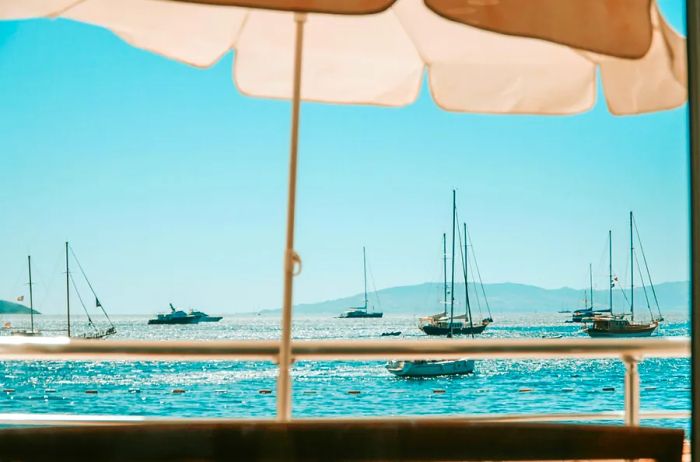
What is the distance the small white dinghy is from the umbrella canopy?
30.0 meters

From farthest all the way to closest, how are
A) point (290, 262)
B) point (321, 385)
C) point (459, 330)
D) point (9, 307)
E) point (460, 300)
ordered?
point (460, 300), point (321, 385), point (459, 330), point (9, 307), point (290, 262)

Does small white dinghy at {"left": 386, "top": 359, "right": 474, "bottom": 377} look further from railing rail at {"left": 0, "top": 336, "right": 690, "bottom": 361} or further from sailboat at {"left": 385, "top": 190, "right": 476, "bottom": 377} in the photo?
railing rail at {"left": 0, "top": 336, "right": 690, "bottom": 361}

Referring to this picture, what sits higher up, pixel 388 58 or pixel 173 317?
pixel 388 58

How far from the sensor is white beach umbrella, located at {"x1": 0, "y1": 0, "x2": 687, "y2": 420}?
2.16m

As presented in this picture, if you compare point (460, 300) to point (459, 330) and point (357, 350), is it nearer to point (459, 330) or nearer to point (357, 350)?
point (459, 330)

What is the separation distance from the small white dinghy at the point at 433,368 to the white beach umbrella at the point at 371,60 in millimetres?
30000

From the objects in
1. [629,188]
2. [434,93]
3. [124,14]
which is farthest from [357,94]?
[629,188]

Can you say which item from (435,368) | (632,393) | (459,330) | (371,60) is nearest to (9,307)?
(371,60)

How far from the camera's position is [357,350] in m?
2.14

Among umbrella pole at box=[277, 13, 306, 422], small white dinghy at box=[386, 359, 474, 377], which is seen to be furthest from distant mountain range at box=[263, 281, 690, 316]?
umbrella pole at box=[277, 13, 306, 422]

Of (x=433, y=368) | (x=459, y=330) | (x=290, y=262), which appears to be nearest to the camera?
(x=290, y=262)

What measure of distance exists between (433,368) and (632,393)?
31.9 metres

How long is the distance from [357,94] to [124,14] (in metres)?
0.86

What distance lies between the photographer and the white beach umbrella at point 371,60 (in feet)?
7.08
